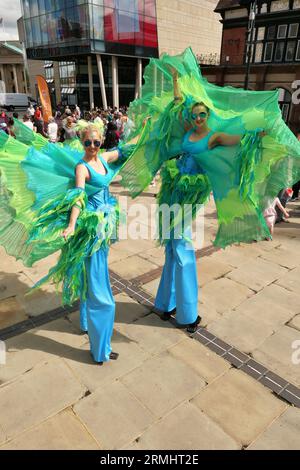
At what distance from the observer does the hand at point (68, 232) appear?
250 cm

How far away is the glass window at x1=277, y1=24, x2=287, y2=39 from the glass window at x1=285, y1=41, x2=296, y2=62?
0.65 meters

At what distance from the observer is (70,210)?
8.71ft

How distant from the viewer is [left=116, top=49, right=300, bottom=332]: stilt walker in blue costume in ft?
8.66

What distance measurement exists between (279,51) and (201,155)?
2298 cm

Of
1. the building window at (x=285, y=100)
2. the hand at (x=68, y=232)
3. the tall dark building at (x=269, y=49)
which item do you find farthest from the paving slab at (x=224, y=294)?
the building window at (x=285, y=100)

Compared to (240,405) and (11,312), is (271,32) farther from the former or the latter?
(240,405)

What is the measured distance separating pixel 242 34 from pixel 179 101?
24927 millimetres

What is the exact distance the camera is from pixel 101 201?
2.79 meters

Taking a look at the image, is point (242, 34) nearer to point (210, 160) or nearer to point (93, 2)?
point (93, 2)

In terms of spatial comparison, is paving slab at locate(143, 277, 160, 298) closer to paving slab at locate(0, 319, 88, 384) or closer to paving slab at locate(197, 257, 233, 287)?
paving slab at locate(197, 257, 233, 287)

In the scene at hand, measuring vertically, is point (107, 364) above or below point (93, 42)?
below

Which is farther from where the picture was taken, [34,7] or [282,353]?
[34,7]

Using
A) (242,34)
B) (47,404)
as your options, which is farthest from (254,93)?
(242,34)

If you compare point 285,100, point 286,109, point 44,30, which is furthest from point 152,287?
point 44,30
